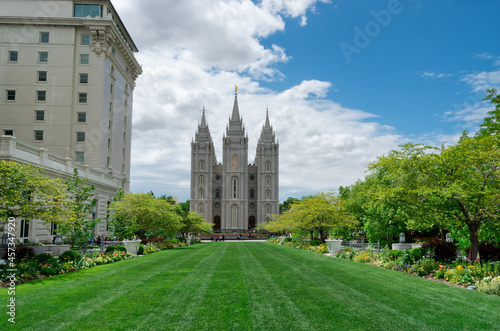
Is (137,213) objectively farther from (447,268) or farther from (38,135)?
(447,268)

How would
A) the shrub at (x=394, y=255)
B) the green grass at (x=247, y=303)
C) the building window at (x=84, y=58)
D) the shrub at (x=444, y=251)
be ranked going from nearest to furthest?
the green grass at (x=247, y=303) → the shrub at (x=444, y=251) → the shrub at (x=394, y=255) → the building window at (x=84, y=58)

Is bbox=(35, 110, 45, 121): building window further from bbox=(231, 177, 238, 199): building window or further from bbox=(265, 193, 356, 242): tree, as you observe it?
bbox=(231, 177, 238, 199): building window

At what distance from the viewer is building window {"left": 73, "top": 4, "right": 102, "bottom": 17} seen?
4288 cm

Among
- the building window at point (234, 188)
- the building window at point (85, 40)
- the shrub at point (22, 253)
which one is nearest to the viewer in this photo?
the shrub at point (22, 253)

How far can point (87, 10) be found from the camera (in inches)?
1692

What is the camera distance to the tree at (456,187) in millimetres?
15648

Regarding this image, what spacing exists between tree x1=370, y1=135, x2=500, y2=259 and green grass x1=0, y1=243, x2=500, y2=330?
3.16 m

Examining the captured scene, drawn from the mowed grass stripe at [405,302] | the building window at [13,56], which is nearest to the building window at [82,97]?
A: the building window at [13,56]

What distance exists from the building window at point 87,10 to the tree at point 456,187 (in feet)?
124

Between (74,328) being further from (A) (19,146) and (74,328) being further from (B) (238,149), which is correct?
(B) (238,149)

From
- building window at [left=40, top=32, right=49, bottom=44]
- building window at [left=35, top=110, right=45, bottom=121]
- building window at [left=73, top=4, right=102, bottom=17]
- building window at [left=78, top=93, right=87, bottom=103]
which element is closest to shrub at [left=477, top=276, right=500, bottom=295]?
building window at [left=78, top=93, right=87, bottom=103]

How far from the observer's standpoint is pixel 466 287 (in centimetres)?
1365

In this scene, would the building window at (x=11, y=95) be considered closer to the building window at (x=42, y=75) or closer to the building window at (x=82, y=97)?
the building window at (x=42, y=75)

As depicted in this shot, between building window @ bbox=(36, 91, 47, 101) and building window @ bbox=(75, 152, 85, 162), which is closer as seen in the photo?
building window @ bbox=(75, 152, 85, 162)
